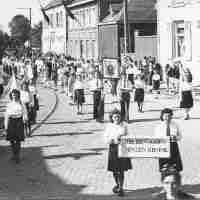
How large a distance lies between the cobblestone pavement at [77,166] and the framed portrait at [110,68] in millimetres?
2460

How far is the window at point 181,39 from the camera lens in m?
27.0

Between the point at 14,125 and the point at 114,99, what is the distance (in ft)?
43.5

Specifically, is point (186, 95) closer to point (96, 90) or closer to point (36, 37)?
point (96, 90)

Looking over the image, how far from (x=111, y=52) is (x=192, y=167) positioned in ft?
109

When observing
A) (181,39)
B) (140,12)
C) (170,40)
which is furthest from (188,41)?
(140,12)

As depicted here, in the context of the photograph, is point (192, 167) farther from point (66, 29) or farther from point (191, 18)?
point (66, 29)

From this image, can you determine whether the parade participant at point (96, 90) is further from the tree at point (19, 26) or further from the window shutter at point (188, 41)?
the tree at point (19, 26)

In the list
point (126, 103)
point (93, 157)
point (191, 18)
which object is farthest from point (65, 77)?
point (93, 157)

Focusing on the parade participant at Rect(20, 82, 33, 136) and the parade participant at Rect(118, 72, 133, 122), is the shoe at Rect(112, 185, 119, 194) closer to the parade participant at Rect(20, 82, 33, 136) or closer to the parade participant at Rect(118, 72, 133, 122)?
the parade participant at Rect(20, 82, 33, 136)

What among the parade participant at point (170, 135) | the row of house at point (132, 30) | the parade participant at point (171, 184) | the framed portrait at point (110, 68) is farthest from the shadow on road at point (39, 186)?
the row of house at point (132, 30)

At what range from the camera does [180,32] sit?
28.1m

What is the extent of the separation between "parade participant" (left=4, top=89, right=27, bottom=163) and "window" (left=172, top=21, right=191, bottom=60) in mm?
14889

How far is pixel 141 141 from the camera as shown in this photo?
10.1 meters

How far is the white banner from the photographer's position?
33.2 feet
